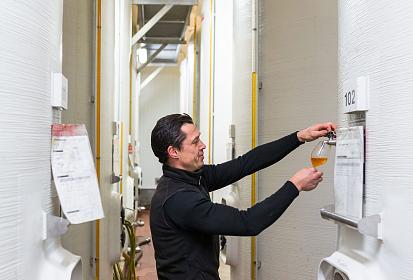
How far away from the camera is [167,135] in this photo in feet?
5.50

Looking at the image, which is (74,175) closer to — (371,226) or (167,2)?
(371,226)

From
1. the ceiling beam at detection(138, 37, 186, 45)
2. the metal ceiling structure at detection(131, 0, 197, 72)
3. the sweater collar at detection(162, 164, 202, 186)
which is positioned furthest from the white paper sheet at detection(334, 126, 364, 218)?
the ceiling beam at detection(138, 37, 186, 45)

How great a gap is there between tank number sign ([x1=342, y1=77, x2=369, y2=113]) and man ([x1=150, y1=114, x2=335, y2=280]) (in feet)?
1.24

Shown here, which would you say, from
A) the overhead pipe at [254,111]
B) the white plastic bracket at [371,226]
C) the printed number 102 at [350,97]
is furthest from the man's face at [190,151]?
the white plastic bracket at [371,226]

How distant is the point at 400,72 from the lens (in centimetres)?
86

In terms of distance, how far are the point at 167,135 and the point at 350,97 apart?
795mm

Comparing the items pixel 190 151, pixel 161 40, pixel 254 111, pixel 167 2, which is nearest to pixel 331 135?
pixel 190 151

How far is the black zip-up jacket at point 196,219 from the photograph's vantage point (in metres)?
1.40

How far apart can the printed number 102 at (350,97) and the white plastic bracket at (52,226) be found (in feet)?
2.57

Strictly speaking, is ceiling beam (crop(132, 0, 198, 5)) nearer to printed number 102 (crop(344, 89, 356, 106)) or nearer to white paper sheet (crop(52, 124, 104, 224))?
white paper sheet (crop(52, 124, 104, 224))

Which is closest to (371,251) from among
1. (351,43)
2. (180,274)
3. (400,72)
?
(400,72)

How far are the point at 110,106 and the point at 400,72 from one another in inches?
91.7

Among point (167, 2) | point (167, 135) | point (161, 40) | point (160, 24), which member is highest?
point (160, 24)

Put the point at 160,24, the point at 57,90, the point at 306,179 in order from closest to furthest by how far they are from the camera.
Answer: the point at 57,90 → the point at 306,179 → the point at 160,24
